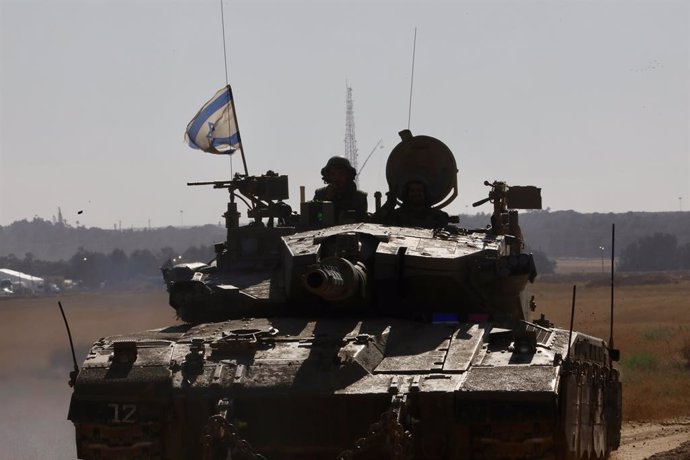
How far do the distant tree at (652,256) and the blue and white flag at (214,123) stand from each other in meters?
104

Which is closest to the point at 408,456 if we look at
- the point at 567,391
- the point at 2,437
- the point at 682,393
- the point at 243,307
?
the point at 567,391

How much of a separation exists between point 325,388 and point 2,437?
1385 cm

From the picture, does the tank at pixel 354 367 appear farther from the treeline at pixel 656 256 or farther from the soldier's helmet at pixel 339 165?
the treeline at pixel 656 256

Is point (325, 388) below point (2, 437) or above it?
above

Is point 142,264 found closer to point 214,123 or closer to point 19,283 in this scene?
point 19,283

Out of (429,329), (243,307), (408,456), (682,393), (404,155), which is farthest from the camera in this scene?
(682,393)

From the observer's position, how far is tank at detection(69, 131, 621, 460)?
1464 centimetres

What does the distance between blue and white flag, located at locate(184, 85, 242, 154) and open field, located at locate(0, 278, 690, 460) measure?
579 cm

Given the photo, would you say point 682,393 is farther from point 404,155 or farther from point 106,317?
point 106,317

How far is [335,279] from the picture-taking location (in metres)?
16.1

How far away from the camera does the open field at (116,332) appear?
28.0 metres

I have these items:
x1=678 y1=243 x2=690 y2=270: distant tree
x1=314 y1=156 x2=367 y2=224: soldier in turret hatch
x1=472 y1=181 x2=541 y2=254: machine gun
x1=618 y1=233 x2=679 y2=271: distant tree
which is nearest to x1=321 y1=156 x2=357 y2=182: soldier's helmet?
x1=314 y1=156 x2=367 y2=224: soldier in turret hatch

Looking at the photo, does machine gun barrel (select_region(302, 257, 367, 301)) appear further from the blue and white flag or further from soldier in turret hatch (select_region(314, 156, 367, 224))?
the blue and white flag

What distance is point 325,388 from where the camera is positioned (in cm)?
1502
